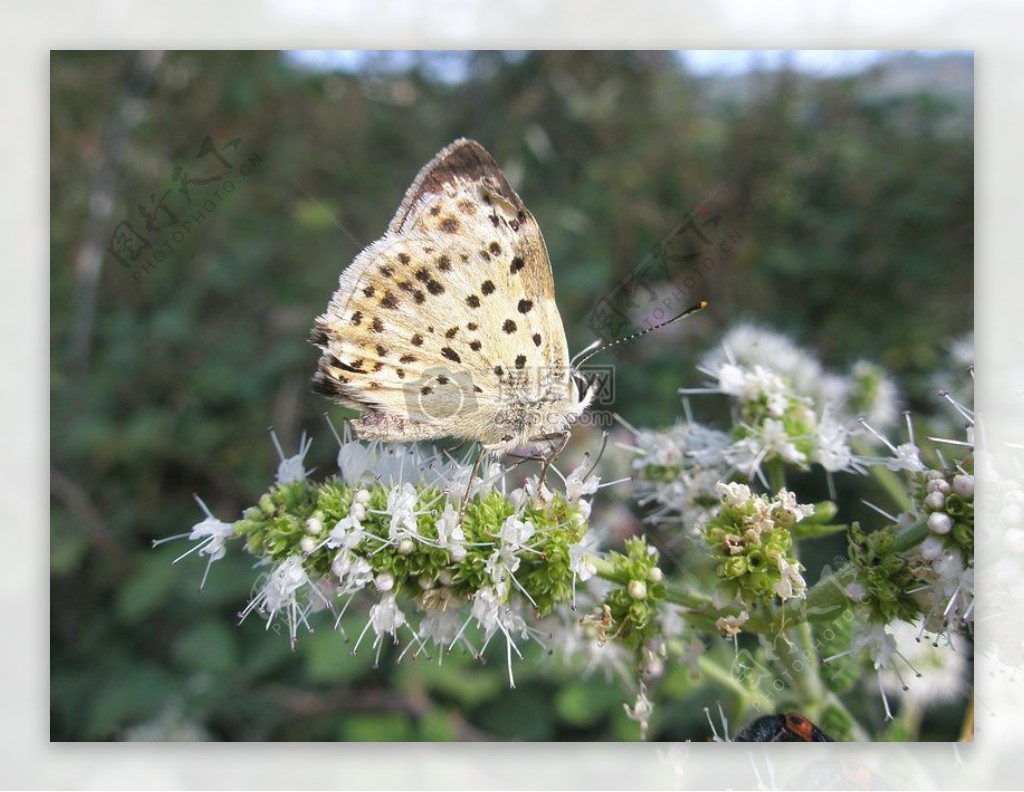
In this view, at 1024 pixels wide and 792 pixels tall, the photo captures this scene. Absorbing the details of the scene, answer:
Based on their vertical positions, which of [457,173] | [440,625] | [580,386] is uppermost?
[457,173]

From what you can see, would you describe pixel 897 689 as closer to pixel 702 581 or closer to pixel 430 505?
pixel 702 581

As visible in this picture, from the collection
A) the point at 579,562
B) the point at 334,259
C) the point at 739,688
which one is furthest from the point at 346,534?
the point at 334,259

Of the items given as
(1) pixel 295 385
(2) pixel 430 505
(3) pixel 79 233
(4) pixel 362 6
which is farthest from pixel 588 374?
(3) pixel 79 233

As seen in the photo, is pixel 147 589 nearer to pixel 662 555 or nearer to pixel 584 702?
pixel 584 702

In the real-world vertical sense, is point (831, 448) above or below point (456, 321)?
below

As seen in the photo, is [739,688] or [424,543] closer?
[424,543]

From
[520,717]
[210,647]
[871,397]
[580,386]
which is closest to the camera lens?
[580,386]

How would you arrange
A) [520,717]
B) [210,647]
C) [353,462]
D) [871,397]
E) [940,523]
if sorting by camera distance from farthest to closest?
[210,647]
[520,717]
[871,397]
[353,462]
[940,523]

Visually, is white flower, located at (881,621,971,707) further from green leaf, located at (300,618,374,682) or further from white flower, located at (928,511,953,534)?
green leaf, located at (300,618,374,682)
